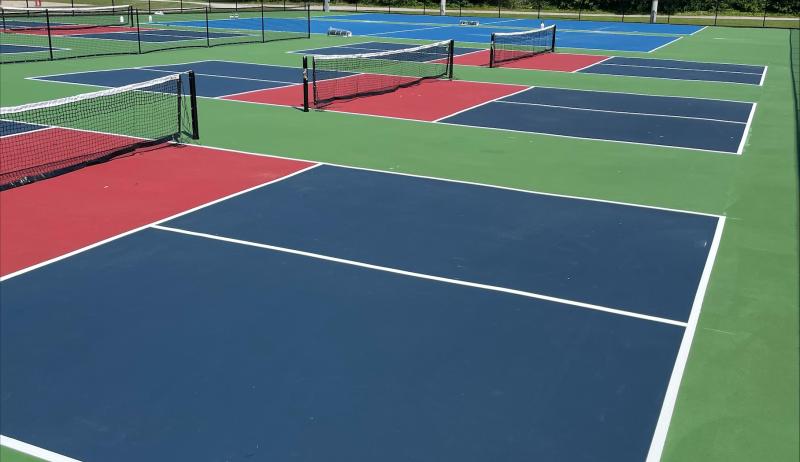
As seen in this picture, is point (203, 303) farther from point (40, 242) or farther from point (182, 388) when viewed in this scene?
point (40, 242)

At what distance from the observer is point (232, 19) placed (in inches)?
1982

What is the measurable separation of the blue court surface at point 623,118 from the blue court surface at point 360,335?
589cm

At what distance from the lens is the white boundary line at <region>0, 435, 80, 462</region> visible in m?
5.34

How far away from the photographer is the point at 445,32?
1722 inches

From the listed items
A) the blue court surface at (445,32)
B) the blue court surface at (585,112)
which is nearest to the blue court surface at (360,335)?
Answer: the blue court surface at (585,112)

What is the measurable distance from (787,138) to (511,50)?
1813 cm

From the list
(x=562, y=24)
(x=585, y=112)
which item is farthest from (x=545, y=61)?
(x=562, y=24)

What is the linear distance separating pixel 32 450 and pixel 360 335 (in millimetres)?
2860

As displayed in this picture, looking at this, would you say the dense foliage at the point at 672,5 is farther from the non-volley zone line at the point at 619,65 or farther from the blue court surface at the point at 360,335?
the blue court surface at the point at 360,335

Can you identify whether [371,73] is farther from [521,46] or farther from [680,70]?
[521,46]

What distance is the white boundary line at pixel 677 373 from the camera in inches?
223

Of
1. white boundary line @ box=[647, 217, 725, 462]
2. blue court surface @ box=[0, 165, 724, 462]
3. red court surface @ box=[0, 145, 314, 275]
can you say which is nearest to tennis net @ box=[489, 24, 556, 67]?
red court surface @ box=[0, 145, 314, 275]

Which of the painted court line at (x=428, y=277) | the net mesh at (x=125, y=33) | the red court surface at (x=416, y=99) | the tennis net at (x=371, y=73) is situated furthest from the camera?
the net mesh at (x=125, y=33)

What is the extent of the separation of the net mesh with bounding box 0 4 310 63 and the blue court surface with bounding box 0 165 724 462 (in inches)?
808
